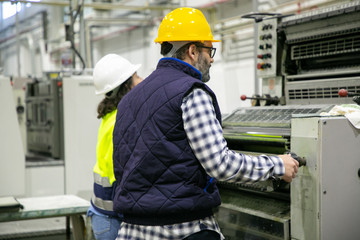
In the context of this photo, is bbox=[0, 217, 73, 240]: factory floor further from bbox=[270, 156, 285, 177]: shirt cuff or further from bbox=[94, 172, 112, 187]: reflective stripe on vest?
bbox=[270, 156, 285, 177]: shirt cuff

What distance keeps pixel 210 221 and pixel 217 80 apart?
4354 millimetres

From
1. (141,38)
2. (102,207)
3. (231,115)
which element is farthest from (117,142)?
(141,38)

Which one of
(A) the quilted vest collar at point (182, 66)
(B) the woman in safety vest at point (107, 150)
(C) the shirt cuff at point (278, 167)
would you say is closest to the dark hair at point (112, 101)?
(B) the woman in safety vest at point (107, 150)

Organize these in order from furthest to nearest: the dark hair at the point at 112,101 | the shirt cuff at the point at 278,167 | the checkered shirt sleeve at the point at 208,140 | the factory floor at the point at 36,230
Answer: the factory floor at the point at 36,230
the dark hair at the point at 112,101
the shirt cuff at the point at 278,167
the checkered shirt sleeve at the point at 208,140

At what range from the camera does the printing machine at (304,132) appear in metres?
1.51

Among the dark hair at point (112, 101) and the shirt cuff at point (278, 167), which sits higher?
the dark hair at point (112, 101)

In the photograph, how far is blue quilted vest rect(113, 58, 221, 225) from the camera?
1.23 metres

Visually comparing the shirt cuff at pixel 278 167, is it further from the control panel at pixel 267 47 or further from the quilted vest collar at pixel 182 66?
the control panel at pixel 267 47

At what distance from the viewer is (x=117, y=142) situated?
55.2 inches

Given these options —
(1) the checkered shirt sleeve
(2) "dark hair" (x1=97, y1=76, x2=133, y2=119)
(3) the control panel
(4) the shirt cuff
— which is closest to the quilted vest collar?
(1) the checkered shirt sleeve

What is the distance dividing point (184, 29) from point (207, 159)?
0.45 m

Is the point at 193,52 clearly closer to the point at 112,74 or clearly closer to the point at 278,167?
the point at 278,167

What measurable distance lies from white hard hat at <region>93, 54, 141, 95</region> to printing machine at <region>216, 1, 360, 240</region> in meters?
0.55

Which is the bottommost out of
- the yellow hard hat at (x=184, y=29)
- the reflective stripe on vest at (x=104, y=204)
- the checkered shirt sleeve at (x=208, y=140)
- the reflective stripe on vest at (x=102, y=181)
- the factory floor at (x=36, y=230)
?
the factory floor at (x=36, y=230)
